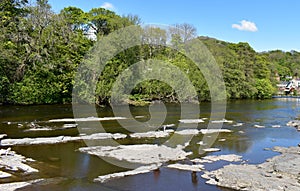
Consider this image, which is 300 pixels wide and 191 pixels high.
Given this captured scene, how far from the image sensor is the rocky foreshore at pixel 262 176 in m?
11.1

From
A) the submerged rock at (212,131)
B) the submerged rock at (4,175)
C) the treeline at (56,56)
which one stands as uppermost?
the treeline at (56,56)

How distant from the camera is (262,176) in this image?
1209cm

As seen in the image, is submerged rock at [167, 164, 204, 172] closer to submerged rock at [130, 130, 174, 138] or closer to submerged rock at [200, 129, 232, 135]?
submerged rock at [130, 130, 174, 138]

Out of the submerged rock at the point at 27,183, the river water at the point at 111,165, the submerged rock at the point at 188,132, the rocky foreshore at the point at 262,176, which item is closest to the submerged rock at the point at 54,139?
the river water at the point at 111,165

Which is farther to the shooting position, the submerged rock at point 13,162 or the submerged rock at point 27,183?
the submerged rock at point 13,162

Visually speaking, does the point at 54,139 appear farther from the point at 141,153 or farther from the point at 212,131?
the point at 212,131

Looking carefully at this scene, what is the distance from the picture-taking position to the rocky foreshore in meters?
11.1

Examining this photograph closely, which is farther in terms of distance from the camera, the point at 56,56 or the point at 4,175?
the point at 56,56

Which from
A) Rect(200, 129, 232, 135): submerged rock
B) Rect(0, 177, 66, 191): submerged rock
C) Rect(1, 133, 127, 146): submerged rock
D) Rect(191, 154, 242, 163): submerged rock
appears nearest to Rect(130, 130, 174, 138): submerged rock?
Rect(1, 133, 127, 146): submerged rock

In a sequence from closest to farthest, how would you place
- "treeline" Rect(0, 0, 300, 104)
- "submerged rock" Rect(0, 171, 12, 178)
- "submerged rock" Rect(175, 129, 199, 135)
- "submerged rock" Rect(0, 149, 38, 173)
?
1. "submerged rock" Rect(0, 171, 12, 178)
2. "submerged rock" Rect(0, 149, 38, 173)
3. "submerged rock" Rect(175, 129, 199, 135)
4. "treeline" Rect(0, 0, 300, 104)

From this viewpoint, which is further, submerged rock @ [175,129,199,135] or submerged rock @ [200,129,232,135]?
submerged rock @ [200,129,232,135]

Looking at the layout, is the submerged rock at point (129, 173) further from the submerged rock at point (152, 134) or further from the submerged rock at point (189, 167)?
the submerged rock at point (152, 134)

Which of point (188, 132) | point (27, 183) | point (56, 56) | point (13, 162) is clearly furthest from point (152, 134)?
point (56, 56)

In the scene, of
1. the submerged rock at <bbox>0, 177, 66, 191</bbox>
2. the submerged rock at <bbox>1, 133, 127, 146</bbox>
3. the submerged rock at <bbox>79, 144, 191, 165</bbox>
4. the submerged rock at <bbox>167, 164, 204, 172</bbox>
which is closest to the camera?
the submerged rock at <bbox>0, 177, 66, 191</bbox>
